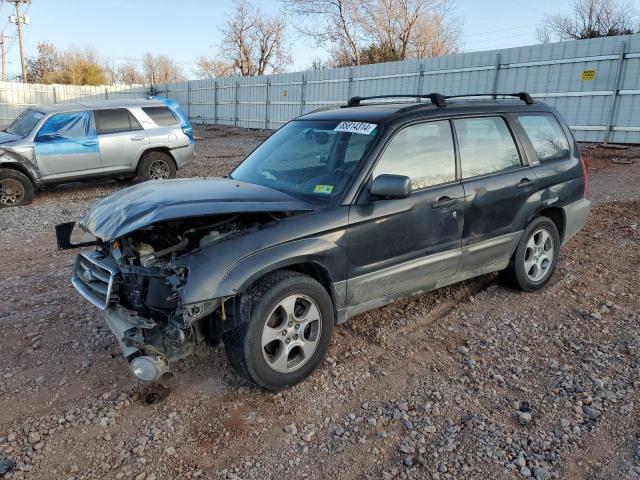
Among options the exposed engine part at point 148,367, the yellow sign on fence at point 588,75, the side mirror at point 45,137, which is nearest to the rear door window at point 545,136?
the exposed engine part at point 148,367

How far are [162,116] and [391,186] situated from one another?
8.64 meters

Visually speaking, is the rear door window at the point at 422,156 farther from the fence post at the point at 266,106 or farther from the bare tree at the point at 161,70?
the bare tree at the point at 161,70

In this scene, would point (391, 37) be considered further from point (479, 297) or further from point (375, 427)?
point (375, 427)

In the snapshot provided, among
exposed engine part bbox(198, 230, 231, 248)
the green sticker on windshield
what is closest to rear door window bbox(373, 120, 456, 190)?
the green sticker on windshield

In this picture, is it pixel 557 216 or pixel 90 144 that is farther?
pixel 90 144

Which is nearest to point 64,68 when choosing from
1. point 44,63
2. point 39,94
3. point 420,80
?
point 44,63

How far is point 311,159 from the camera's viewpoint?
4012 millimetres

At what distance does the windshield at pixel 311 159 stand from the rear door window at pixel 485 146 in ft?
2.92

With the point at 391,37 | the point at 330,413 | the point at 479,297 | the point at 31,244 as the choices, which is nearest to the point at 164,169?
the point at 31,244

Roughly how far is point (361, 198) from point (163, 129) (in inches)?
326

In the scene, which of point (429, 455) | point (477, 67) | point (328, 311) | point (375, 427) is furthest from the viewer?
point (477, 67)

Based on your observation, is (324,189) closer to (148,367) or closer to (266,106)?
(148,367)

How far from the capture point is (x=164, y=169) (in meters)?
10.8

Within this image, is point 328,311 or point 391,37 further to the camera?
point 391,37
